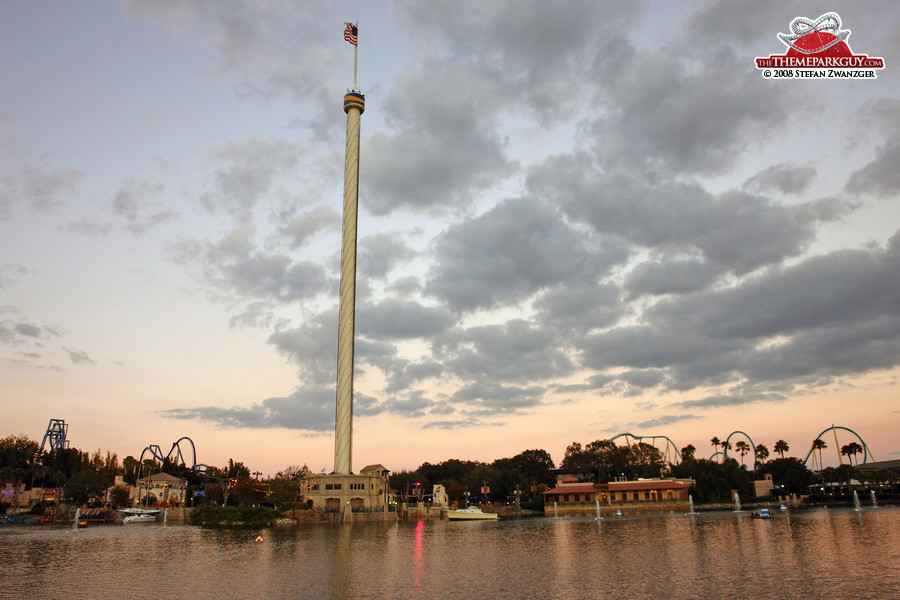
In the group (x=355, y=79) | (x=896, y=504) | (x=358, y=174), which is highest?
(x=355, y=79)

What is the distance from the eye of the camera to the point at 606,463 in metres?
158

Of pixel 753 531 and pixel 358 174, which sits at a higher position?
pixel 358 174

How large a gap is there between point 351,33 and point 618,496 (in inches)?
4442

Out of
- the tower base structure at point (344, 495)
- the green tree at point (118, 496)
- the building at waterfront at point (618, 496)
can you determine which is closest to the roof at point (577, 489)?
the building at waterfront at point (618, 496)

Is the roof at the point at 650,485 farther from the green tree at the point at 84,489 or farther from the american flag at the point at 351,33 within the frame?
the green tree at the point at 84,489

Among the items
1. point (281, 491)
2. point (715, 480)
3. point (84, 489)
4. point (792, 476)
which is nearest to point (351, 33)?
point (281, 491)

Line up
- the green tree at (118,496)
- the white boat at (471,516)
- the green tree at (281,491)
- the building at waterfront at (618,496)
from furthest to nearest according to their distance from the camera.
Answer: the green tree at (118,496) < the building at waterfront at (618,496) < the white boat at (471,516) < the green tree at (281,491)

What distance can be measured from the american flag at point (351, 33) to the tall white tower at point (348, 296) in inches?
678

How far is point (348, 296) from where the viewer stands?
121250 millimetres

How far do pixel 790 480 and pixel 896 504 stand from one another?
75.3 feet

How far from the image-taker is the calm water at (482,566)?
31375mm

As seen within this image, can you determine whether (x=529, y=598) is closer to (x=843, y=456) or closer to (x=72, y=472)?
(x=72, y=472)

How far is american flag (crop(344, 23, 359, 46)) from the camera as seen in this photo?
371 feet

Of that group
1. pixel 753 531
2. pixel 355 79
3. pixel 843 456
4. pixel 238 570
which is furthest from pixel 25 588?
pixel 843 456
